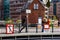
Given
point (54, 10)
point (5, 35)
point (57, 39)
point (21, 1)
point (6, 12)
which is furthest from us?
point (54, 10)

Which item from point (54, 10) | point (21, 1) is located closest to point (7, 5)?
point (21, 1)

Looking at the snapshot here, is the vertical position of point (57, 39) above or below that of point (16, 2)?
below

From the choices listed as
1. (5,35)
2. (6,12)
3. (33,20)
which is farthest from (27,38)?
(6,12)

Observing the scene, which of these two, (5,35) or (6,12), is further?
(6,12)

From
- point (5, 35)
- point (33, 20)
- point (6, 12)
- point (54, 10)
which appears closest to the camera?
point (5, 35)

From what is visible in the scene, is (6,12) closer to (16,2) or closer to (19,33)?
(16,2)

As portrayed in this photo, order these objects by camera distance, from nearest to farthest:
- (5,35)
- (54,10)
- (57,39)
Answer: (5,35)
(57,39)
(54,10)

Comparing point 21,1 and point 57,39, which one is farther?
point 21,1

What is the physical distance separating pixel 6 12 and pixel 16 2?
829 centimetres

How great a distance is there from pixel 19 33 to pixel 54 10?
98.5 m

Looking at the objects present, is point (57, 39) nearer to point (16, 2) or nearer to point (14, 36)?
point (14, 36)

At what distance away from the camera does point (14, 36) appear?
591 inches

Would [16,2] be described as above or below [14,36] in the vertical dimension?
above

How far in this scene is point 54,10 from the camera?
112688 mm
